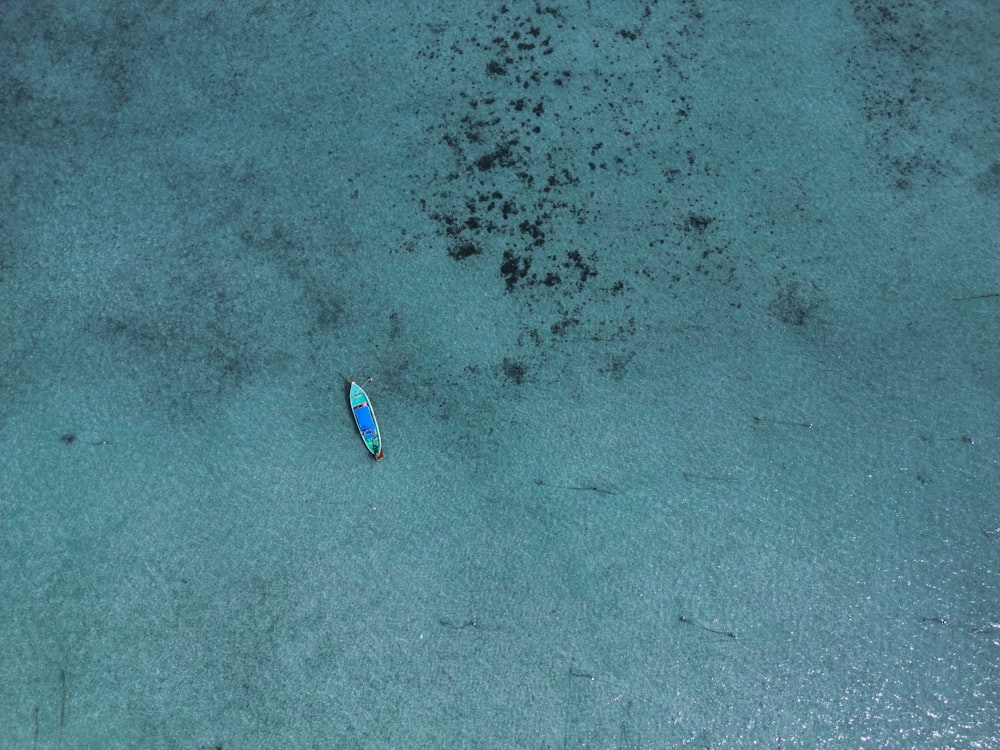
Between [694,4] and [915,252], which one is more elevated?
[694,4]

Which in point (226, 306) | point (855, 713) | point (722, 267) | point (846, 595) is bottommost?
point (855, 713)

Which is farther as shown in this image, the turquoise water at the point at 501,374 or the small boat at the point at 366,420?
the small boat at the point at 366,420

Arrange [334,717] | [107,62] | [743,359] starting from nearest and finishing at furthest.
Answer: [334,717] < [743,359] < [107,62]

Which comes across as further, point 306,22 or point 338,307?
point 306,22

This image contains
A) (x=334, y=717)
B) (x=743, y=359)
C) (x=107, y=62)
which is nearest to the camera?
(x=334, y=717)

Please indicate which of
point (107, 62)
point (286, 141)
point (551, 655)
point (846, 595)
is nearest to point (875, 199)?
point (846, 595)

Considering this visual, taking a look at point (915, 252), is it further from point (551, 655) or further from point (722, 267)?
point (551, 655)
